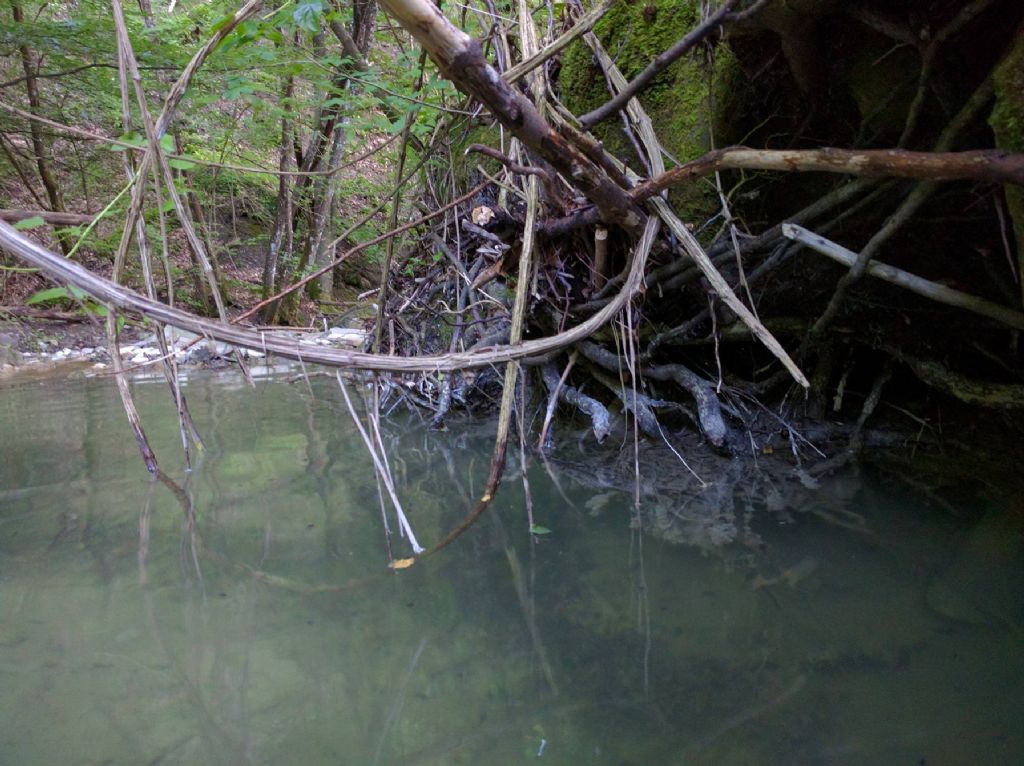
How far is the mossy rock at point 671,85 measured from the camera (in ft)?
7.22

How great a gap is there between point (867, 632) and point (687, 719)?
540 millimetres

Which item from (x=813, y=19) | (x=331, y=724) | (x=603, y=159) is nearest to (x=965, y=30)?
(x=813, y=19)

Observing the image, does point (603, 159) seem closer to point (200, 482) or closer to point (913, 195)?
point (913, 195)

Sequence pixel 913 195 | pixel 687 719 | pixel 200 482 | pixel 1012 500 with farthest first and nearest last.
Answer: pixel 200 482
pixel 1012 500
pixel 913 195
pixel 687 719

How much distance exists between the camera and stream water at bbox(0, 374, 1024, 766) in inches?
46.7

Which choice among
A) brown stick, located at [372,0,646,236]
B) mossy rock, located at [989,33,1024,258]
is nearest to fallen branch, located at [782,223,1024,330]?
brown stick, located at [372,0,646,236]

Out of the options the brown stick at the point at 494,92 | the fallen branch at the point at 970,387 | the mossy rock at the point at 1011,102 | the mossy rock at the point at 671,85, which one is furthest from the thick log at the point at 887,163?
the fallen branch at the point at 970,387

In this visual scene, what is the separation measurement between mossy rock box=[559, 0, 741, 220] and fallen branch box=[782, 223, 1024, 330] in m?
0.59

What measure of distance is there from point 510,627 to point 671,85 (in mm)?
2043

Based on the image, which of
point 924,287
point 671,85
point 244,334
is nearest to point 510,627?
point 244,334

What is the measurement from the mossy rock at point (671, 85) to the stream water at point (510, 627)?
1264 millimetres

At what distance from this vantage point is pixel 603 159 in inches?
69.9

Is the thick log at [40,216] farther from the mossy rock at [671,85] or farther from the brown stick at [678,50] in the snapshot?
the mossy rock at [671,85]

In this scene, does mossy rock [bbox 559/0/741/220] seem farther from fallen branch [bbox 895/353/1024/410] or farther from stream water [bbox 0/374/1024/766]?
stream water [bbox 0/374/1024/766]
